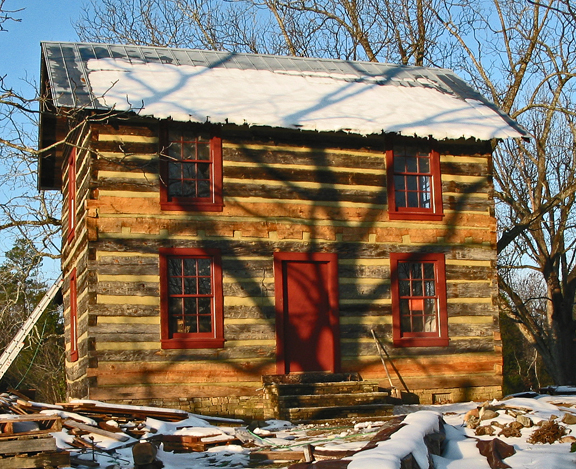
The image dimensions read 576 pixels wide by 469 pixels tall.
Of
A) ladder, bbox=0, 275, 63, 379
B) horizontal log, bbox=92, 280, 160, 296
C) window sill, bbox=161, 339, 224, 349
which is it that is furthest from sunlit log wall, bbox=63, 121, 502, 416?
ladder, bbox=0, 275, 63, 379

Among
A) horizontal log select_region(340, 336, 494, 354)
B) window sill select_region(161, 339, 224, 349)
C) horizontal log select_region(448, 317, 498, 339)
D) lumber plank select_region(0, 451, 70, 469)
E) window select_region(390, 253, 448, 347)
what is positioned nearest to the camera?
lumber plank select_region(0, 451, 70, 469)

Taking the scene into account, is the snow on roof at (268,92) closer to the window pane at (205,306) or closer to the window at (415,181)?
the window at (415,181)

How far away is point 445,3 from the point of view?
25.3 meters

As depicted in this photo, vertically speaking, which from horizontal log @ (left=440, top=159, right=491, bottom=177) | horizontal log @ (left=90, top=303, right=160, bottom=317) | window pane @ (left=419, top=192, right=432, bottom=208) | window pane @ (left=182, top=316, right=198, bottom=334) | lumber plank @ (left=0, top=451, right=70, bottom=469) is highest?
horizontal log @ (left=440, top=159, right=491, bottom=177)

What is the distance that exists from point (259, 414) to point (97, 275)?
3.82m

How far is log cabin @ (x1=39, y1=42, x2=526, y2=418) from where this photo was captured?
13516 mm

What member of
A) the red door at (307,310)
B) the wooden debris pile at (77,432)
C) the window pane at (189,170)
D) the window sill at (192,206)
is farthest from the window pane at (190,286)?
the wooden debris pile at (77,432)

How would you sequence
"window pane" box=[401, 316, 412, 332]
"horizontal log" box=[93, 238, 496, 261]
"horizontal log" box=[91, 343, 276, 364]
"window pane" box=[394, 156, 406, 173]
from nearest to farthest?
"horizontal log" box=[91, 343, 276, 364] < "horizontal log" box=[93, 238, 496, 261] < "window pane" box=[401, 316, 412, 332] < "window pane" box=[394, 156, 406, 173]

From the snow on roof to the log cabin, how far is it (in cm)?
7

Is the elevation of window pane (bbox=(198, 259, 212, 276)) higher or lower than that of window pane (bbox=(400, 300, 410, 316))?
higher

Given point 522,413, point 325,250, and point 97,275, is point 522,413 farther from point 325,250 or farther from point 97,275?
point 97,275

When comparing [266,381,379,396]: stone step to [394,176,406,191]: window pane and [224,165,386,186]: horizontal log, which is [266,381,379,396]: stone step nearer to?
[224,165,386,186]: horizontal log

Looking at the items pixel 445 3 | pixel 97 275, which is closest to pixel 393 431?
pixel 97 275

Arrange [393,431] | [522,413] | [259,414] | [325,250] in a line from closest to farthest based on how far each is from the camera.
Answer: [393,431], [522,413], [259,414], [325,250]
